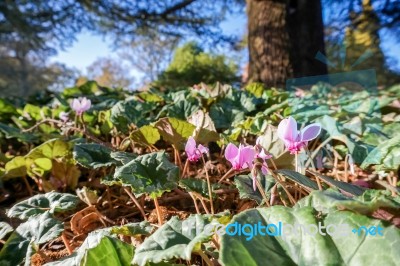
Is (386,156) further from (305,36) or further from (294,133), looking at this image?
(305,36)

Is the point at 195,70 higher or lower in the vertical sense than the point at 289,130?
higher

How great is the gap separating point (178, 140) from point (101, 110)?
819 mm

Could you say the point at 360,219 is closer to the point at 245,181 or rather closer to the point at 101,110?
the point at 245,181

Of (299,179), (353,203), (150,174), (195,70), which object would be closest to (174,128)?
(150,174)

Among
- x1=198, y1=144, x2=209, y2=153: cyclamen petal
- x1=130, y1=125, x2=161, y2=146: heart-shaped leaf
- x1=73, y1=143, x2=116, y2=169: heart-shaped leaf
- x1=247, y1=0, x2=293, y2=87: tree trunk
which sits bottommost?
x1=73, y1=143, x2=116, y2=169: heart-shaped leaf

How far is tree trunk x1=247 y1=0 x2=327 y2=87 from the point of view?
3.21 m

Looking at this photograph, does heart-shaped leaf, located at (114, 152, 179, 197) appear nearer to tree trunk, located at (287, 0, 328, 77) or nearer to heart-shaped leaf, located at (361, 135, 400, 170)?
heart-shaped leaf, located at (361, 135, 400, 170)

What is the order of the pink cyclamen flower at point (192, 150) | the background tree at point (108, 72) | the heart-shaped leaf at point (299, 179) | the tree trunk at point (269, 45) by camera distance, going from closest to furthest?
the heart-shaped leaf at point (299, 179), the pink cyclamen flower at point (192, 150), the tree trunk at point (269, 45), the background tree at point (108, 72)

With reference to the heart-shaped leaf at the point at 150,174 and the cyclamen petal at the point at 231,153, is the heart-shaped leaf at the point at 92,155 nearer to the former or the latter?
the heart-shaped leaf at the point at 150,174

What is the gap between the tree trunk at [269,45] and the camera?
3205 mm

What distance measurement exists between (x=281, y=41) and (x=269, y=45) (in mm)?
100

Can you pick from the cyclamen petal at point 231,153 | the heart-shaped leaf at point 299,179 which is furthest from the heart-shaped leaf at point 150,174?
the heart-shaped leaf at point 299,179

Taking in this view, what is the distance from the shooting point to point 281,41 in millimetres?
3215

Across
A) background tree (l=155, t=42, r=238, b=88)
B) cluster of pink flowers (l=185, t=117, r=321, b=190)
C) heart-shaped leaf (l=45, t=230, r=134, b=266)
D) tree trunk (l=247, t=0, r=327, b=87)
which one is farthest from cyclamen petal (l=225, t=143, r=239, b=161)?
background tree (l=155, t=42, r=238, b=88)
